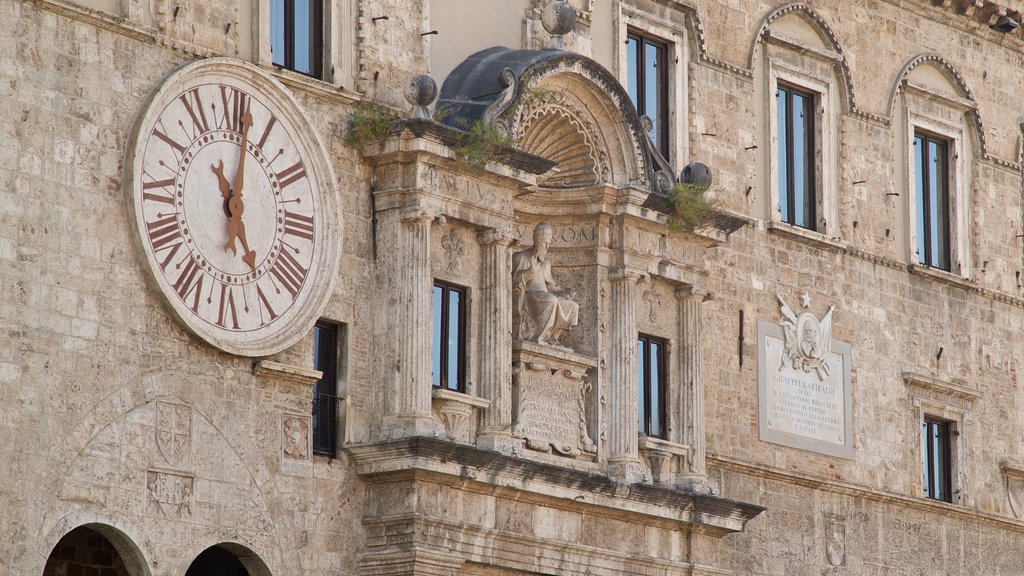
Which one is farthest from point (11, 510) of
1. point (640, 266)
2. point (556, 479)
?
point (640, 266)

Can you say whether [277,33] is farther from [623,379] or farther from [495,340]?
[623,379]

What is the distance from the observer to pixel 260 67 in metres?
21.5

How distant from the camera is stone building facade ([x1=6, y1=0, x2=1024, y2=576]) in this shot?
1981 cm

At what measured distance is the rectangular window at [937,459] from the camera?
96.2 feet

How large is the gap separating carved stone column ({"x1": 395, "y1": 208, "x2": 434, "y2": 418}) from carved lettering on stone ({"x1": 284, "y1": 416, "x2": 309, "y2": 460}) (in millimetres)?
993

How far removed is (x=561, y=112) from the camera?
24.5 metres

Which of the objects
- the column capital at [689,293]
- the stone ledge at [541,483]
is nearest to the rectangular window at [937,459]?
the stone ledge at [541,483]

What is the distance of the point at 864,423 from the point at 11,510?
12.8 meters

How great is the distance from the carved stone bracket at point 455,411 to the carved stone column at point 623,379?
2.15 m

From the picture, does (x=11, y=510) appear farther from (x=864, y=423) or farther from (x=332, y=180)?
(x=864, y=423)

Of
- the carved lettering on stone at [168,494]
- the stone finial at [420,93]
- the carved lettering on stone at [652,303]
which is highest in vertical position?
the stone finial at [420,93]

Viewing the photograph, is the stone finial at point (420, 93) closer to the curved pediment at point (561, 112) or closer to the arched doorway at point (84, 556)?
the curved pediment at point (561, 112)

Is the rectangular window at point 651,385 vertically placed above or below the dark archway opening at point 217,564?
above

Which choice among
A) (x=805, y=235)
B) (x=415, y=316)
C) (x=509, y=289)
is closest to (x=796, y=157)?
(x=805, y=235)
